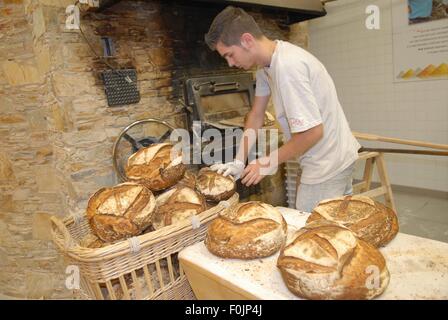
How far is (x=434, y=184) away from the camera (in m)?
3.46

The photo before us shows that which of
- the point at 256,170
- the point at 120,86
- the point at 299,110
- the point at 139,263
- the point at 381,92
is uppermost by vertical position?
the point at 120,86

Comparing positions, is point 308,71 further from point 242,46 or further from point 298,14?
point 298,14

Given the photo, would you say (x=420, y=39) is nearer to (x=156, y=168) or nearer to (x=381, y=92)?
(x=381, y=92)

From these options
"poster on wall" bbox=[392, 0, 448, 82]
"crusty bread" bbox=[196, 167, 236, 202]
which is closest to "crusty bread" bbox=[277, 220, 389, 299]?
"crusty bread" bbox=[196, 167, 236, 202]

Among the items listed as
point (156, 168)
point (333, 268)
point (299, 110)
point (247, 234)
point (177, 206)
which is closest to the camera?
point (333, 268)

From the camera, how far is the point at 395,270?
85 centimetres

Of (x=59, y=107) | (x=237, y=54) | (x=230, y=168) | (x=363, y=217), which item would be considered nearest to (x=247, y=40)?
(x=237, y=54)

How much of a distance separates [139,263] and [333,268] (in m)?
0.56

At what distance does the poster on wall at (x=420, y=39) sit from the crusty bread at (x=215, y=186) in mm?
2889

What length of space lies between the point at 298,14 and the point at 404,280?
2942 mm

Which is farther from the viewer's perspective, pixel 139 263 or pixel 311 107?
pixel 311 107

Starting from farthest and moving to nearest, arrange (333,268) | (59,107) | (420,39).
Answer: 1. (420,39)
2. (59,107)
3. (333,268)

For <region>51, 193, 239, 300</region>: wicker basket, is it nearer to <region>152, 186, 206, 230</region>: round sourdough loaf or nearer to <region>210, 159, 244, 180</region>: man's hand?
<region>152, 186, 206, 230</region>: round sourdough loaf

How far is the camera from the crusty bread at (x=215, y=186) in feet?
4.21
